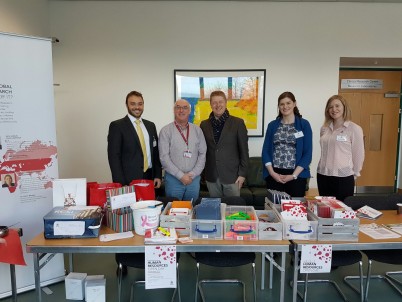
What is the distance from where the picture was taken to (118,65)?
4332 mm

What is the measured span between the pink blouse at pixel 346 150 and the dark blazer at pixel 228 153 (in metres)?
0.81

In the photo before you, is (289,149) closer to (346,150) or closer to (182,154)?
(346,150)

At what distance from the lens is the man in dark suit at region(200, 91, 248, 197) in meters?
2.88

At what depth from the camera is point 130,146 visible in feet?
9.19

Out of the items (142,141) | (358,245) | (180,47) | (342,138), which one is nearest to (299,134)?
(342,138)

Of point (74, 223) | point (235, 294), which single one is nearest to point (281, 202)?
point (235, 294)

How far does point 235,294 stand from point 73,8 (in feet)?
13.8

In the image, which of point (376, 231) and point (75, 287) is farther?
point (75, 287)

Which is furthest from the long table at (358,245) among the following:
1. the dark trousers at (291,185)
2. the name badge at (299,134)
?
the name badge at (299,134)

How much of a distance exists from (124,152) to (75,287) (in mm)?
1187

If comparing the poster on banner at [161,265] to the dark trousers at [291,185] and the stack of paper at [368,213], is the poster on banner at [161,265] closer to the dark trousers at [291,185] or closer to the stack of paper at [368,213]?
the dark trousers at [291,185]

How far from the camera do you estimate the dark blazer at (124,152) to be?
9.08 ft

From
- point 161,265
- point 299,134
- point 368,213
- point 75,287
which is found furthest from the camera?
point 299,134

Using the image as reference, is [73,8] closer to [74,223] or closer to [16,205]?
[16,205]
